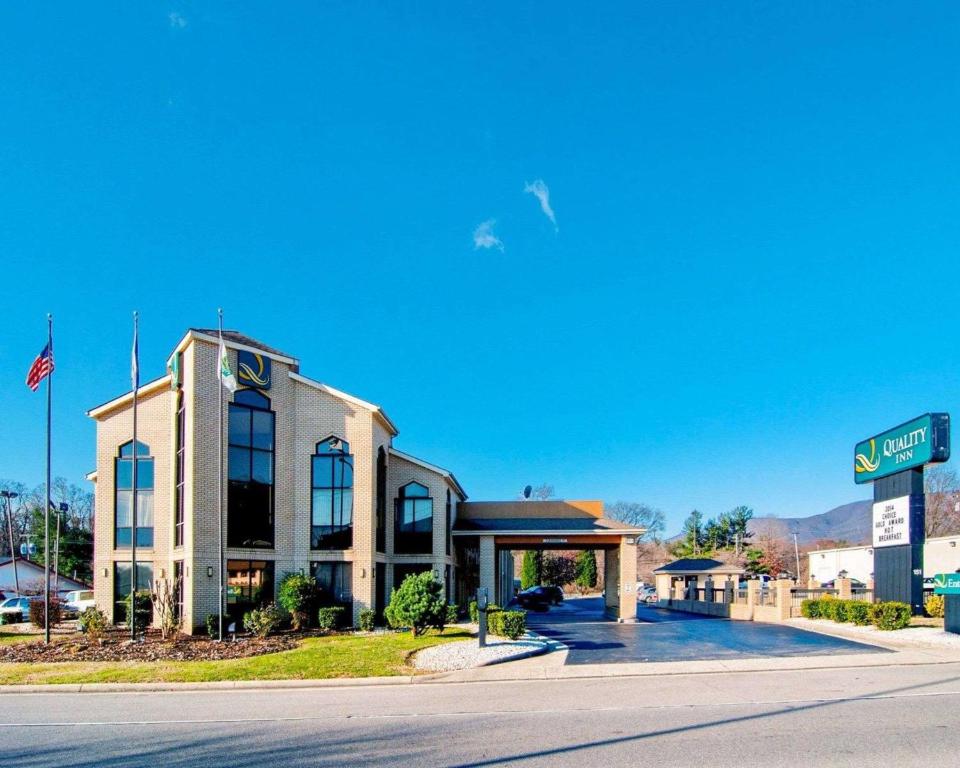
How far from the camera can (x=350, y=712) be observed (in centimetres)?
1329

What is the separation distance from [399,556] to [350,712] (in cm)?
2042

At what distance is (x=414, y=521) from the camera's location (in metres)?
34.1

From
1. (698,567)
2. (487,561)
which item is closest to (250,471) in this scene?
(487,561)

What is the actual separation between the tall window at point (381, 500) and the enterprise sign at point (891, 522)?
18125 mm

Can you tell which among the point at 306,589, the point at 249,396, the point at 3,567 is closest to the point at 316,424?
the point at 249,396

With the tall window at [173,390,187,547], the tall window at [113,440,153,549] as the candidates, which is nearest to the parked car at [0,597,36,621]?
the tall window at [113,440,153,549]

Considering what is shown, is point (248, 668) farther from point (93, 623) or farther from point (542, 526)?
point (542, 526)

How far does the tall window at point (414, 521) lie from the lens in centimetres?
3394

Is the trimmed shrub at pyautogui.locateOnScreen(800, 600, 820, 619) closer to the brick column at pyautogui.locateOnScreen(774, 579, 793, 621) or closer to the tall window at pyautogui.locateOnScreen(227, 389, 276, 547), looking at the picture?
the brick column at pyautogui.locateOnScreen(774, 579, 793, 621)

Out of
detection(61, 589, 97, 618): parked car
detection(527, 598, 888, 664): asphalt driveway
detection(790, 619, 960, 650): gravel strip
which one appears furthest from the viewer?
detection(61, 589, 97, 618): parked car

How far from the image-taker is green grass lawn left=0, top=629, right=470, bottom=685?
1755 centimetres

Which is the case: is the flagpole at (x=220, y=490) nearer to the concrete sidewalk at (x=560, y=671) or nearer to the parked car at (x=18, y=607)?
the concrete sidewalk at (x=560, y=671)

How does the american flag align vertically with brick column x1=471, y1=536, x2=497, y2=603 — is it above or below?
above

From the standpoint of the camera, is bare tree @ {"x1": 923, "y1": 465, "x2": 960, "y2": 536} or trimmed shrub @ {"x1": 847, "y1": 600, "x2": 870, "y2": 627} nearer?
trimmed shrub @ {"x1": 847, "y1": 600, "x2": 870, "y2": 627}
